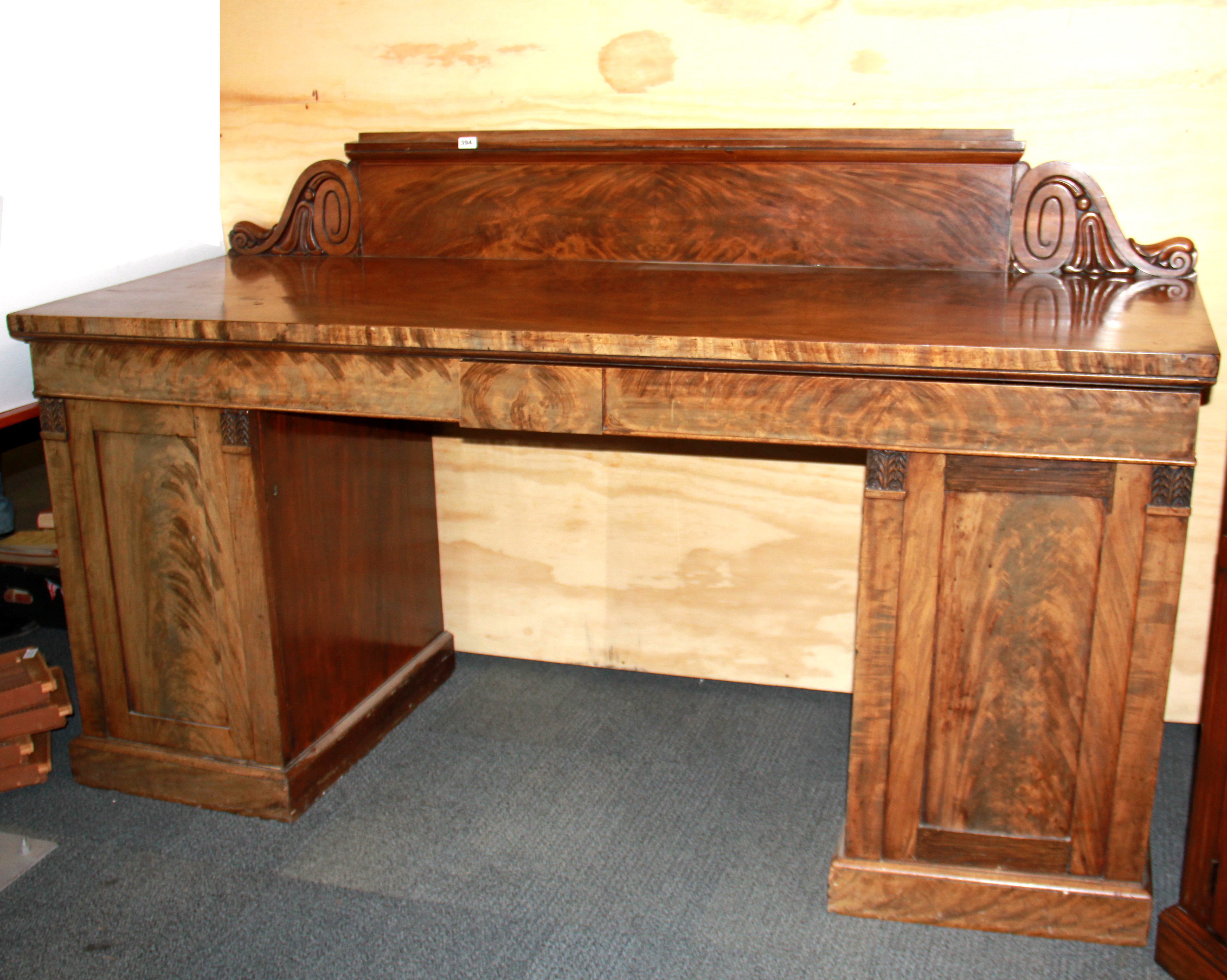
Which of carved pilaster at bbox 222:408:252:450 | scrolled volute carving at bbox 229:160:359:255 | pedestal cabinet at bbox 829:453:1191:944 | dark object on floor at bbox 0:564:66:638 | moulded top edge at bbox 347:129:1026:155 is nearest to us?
pedestal cabinet at bbox 829:453:1191:944

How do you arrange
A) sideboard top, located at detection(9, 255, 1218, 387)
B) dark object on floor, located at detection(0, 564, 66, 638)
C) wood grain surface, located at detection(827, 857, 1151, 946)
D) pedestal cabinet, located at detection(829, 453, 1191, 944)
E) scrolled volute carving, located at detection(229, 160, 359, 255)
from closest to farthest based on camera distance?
sideboard top, located at detection(9, 255, 1218, 387), pedestal cabinet, located at detection(829, 453, 1191, 944), wood grain surface, located at detection(827, 857, 1151, 946), scrolled volute carving, located at detection(229, 160, 359, 255), dark object on floor, located at detection(0, 564, 66, 638)

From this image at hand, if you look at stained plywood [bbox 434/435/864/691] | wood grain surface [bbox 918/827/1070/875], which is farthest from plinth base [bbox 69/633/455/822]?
wood grain surface [bbox 918/827/1070/875]

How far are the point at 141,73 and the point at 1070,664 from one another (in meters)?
2.00

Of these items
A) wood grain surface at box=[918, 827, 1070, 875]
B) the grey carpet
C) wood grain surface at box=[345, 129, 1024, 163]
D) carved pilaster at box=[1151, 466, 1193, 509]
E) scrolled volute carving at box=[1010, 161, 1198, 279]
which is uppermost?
wood grain surface at box=[345, 129, 1024, 163]

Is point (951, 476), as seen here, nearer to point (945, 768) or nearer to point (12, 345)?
point (945, 768)

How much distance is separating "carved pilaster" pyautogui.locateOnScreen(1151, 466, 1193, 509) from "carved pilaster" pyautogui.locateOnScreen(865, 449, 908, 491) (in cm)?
30

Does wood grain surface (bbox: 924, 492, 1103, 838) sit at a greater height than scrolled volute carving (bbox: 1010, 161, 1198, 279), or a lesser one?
lesser

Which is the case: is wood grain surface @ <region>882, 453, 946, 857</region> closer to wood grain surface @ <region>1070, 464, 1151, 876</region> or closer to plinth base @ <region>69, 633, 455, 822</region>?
wood grain surface @ <region>1070, 464, 1151, 876</region>

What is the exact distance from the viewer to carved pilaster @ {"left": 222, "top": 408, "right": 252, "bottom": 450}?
68.6 inches

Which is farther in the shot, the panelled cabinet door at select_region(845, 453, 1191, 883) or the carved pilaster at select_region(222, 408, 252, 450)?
the carved pilaster at select_region(222, 408, 252, 450)

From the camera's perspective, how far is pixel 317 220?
2.18 m

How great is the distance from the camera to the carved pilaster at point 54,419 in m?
1.83

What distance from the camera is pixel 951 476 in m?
1.48

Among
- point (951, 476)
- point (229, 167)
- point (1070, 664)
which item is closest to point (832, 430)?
point (951, 476)
